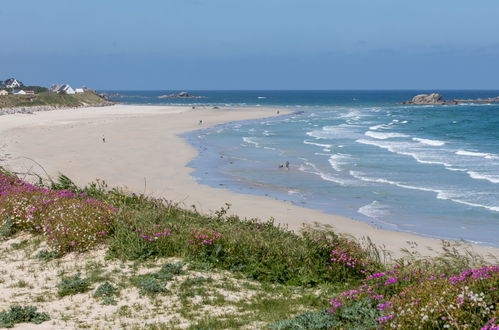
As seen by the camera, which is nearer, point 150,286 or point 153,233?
point 150,286

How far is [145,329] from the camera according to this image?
7.24 m

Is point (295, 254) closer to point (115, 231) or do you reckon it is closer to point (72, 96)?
point (115, 231)

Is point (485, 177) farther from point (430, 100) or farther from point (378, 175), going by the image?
point (430, 100)

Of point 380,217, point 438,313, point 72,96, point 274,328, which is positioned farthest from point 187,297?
point 72,96

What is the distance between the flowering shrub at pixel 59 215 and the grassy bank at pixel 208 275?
3 cm

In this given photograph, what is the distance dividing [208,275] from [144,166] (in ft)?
64.9

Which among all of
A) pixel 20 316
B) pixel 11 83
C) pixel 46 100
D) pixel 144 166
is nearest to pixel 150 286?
pixel 20 316

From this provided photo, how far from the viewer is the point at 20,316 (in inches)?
298

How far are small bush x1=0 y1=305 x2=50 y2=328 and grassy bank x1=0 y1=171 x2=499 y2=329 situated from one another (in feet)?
0.74

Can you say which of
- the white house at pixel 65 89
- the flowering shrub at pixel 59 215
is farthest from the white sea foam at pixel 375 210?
the white house at pixel 65 89

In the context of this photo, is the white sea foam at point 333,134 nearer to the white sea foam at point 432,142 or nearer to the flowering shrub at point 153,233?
the white sea foam at point 432,142

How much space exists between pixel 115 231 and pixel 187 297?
3.30 meters

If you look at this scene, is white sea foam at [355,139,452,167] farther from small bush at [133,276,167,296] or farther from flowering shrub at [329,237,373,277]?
small bush at [133,276,167,296]

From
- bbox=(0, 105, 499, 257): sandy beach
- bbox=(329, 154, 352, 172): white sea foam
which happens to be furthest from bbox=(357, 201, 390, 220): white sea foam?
bbox=(329, 154, 352, 172): white sea foam
